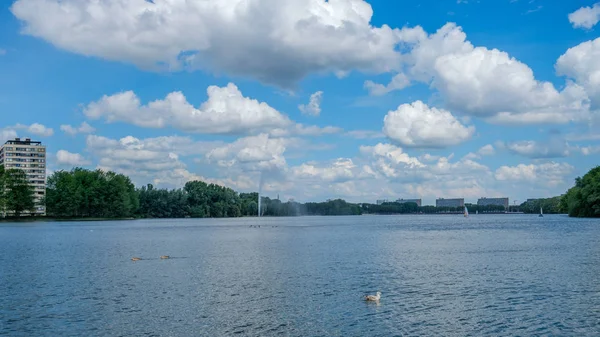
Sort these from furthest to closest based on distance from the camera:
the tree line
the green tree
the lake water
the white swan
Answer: the green tree
the tree line
the white swan
the lake water

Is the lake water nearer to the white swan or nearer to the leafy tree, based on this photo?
the white swan

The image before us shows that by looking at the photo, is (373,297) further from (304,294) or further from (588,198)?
(588,198)

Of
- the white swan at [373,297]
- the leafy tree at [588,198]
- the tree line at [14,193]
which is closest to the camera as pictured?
the white swan at [373,297]

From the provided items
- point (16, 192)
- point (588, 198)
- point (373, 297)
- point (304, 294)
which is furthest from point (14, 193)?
point (373, 297)

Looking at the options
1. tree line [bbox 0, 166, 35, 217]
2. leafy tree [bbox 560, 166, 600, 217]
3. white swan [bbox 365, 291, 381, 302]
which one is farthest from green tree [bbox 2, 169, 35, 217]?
leafy tree [bbox 560, 166, 600, 217]

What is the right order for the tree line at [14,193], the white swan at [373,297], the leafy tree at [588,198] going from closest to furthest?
the white swan at [373,297], the leafy tree at [588,198], the tree line at [14,193]

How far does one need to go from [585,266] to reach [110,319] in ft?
135

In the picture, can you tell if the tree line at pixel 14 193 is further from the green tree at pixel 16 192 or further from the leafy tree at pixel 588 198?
the leafy tree at pixel 588 198

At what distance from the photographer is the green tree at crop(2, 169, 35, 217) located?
184750 millimetres

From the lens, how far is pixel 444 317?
30984 millimetres

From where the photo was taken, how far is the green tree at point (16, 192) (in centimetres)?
18475

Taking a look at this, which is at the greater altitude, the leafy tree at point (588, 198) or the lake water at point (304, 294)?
the leafy tree at point (588, 198)

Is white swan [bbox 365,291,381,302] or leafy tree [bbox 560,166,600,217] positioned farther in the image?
leafy tree [bbox 560,166,600,217]

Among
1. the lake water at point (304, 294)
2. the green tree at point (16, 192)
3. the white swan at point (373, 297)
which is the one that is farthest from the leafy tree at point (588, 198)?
the green tree at point (16, 192)
